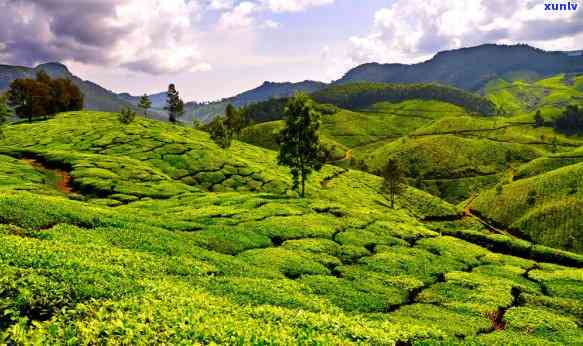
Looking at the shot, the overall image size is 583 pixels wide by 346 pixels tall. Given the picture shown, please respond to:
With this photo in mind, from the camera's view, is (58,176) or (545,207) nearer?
(58,176)

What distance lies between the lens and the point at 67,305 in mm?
13445

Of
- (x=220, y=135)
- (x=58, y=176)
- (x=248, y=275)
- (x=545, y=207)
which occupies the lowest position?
(x=545, y=207)

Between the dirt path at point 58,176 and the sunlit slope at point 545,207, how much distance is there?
410ft

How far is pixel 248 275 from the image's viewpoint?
82.7 feet

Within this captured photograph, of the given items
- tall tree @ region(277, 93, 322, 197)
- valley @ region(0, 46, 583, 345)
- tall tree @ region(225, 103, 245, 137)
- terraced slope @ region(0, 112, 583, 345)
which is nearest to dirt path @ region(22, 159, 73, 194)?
valley @ region(0, 46, 583, 345)

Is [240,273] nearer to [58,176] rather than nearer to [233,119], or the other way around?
[58,176]

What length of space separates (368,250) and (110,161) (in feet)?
195

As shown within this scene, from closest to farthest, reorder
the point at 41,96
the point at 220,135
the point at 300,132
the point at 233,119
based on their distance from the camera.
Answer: the point at 300,132
the point at 220,135
the point at 41,96
the point at 233,119

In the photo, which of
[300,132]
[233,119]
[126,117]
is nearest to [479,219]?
[300,132]

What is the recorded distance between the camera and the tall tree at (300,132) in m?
64.2

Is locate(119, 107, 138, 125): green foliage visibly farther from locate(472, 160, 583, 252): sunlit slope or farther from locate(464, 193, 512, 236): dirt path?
locate(472, 160, 583, 252): sunlit slope

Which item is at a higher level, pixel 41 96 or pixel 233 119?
pixel 41 96

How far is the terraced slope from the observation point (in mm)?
13031

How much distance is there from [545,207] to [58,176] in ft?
457
